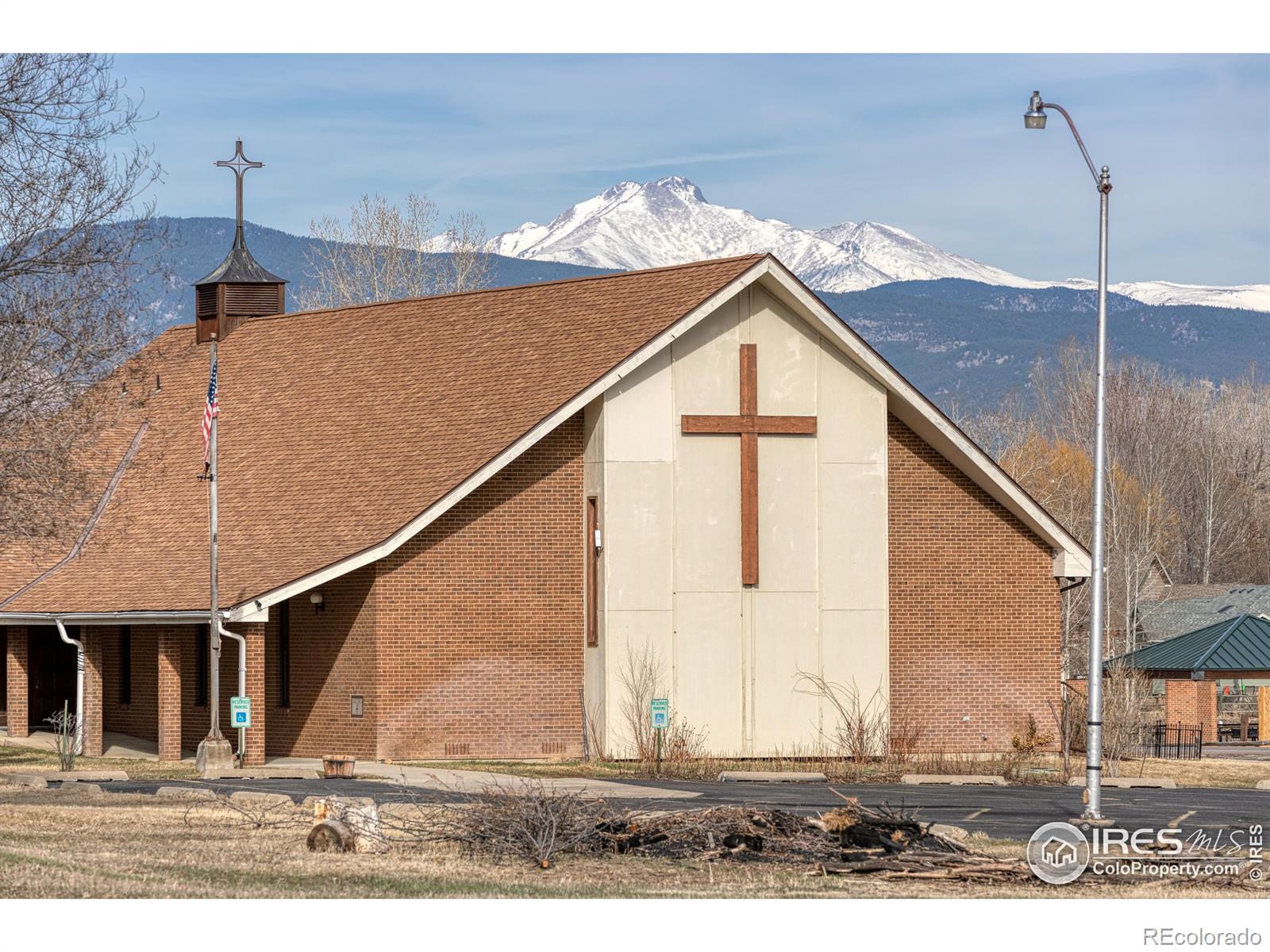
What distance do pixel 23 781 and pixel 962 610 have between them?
55.2ft

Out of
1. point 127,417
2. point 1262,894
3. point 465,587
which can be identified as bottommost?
point 1262,894

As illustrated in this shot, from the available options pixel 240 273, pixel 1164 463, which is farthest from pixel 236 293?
pixel 1164 463

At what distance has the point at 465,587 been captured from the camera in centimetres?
3272

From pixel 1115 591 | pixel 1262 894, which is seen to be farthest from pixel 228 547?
pixel 1115 591

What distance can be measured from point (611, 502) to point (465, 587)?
2869 mm

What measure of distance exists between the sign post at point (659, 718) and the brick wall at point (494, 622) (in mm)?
1481

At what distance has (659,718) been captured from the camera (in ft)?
104

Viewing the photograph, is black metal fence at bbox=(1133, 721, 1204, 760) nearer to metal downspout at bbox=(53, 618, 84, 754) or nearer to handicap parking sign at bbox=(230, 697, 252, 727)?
handicap parking sign at bbox=(230, 697, 252, 727)

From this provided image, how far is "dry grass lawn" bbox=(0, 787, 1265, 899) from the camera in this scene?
52.5 feet

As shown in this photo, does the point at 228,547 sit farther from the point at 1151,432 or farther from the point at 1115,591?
the point at 1151,432

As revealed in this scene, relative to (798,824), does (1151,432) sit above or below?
above

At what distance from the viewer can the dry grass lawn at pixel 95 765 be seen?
1187 inches

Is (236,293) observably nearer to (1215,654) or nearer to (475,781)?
(475,781)

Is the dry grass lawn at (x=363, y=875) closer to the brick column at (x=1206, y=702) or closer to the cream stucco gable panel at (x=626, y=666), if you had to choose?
the cream stucco gable panel at (x=626, y=666)
